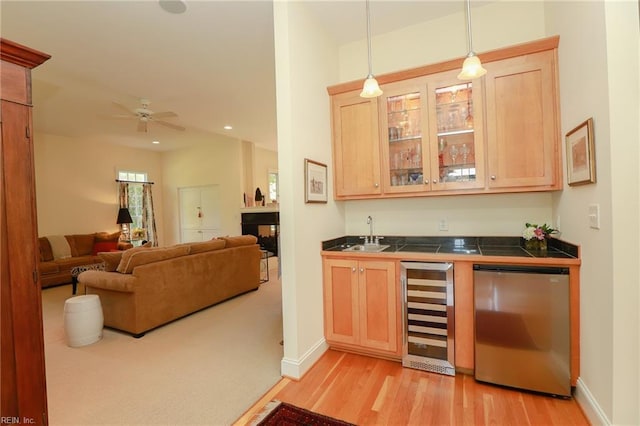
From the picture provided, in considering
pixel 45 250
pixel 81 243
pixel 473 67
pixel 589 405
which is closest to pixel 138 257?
pixel 473 67

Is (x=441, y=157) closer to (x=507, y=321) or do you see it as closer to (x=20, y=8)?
(x=507, y=321)

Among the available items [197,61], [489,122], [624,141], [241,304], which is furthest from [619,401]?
[197,61]

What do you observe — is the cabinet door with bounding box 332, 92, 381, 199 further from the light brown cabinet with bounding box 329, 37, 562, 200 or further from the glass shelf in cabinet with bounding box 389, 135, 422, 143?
the glass shelf in cabinet with bounding box 389, 135, 422, 143

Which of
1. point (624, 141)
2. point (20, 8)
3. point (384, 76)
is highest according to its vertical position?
point (20, 8)

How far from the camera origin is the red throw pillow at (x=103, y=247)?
6.32m

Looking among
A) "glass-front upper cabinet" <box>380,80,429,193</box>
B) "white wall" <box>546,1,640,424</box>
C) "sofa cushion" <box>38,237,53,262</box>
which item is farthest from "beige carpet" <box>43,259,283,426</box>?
"sofa cushion" <box>38,237,53,262</box>

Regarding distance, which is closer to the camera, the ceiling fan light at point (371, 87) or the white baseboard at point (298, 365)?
the ceiling fan light at point (371, 87)

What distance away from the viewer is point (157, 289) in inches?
132

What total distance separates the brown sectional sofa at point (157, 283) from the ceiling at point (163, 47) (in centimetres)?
215

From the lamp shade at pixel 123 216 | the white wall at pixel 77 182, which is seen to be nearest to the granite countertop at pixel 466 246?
the lamp shade at pixel 123 216

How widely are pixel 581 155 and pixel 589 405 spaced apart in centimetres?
149

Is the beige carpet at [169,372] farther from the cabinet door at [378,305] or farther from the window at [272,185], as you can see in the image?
the window at [272,185]

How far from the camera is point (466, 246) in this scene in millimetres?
2725

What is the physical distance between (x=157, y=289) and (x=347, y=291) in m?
2.19
